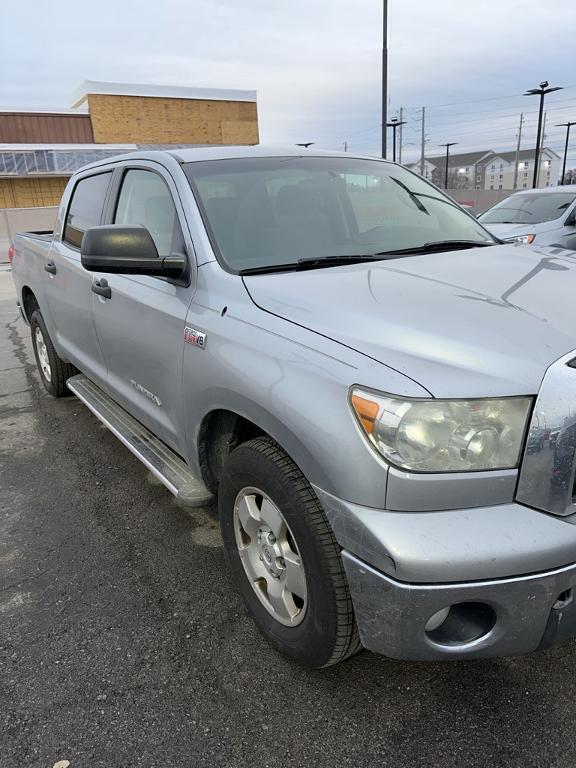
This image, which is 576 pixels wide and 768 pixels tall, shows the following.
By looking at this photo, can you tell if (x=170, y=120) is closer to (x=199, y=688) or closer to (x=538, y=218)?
(x=538, y=218)

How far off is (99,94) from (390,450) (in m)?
35.5

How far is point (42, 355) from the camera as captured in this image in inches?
213

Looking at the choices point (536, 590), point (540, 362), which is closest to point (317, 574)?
point (536, 590)

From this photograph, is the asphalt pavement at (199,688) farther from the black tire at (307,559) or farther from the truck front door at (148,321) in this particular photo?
the truck front door at (148,321)

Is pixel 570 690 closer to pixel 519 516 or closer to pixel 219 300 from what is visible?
pixel 519 516

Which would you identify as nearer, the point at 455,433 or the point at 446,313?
the point at 455,433

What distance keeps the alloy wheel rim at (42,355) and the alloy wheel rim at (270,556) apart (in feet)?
11.4

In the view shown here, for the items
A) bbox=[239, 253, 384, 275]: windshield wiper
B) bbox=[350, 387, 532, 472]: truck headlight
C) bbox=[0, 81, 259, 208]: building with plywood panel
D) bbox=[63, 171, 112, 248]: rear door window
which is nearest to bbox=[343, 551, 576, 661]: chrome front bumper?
bbox=[350, 387, 532, 472]: truck headlight

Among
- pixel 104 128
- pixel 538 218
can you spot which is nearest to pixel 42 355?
pixel 538 218

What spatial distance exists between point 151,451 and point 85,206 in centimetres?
202

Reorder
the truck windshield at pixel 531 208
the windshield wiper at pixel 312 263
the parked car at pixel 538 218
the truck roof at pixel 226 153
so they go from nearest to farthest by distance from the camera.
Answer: the windshield wiper at pixel 312 263 < the truck roof at pixel 226 153 < the parked car at pixel 538 218 < the truck windshield at pixel 531 208

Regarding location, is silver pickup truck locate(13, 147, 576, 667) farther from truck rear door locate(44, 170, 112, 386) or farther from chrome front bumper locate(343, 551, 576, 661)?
truck rear door locate(44, 170, 112, 386)

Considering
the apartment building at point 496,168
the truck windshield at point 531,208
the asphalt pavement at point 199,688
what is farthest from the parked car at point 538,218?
the apartment building at point 496,168

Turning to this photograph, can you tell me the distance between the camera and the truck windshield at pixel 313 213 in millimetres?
2633
